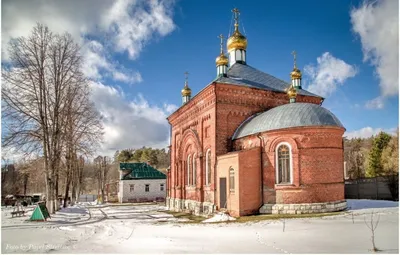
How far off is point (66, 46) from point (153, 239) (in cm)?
1243

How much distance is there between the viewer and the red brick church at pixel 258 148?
13.5 meters

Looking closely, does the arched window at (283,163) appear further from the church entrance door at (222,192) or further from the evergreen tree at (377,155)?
the evergreen tree at (377,155)

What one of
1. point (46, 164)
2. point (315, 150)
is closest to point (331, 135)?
point (315, 150)

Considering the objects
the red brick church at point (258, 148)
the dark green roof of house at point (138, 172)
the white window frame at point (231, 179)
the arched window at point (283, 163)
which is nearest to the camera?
the red brick church at point (258, 148)

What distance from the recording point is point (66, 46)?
55.0 ft

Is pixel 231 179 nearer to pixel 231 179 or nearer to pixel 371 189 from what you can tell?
pixel 231 179

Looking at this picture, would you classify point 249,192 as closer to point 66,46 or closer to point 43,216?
point 43,216

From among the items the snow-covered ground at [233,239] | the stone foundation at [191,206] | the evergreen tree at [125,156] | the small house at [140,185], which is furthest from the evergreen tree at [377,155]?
the evergreen tree at [125,156]

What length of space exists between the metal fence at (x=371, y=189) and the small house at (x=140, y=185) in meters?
20.9

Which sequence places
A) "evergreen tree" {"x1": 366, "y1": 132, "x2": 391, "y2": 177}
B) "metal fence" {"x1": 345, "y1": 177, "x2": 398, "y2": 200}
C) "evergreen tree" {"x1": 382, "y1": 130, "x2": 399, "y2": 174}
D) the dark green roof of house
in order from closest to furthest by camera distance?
"metal fence" {"x1": 345, "y1": 177, "x2": 398, "y2": 200}, "evergreen tree" {"x1": 382, "y1": 130, "x2": 399, "y2": 174}, "evergreen tree" {"x1": 366, "y1": 132, "x2": 391, "y2": 177}, the dark green roof of house

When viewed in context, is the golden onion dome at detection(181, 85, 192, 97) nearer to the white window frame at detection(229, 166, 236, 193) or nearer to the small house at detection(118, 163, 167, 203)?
the white window frame at detection(229, 166, 236, 193)

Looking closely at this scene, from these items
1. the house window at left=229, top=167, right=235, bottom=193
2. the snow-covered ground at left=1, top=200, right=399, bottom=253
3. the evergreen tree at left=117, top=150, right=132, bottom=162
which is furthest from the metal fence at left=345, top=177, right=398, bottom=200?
the evergreen tree at left=117, top=150, right=132, bottom=162

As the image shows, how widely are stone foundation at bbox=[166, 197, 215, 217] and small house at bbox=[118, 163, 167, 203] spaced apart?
13.0 m

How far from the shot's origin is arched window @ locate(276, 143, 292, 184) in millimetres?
13802
